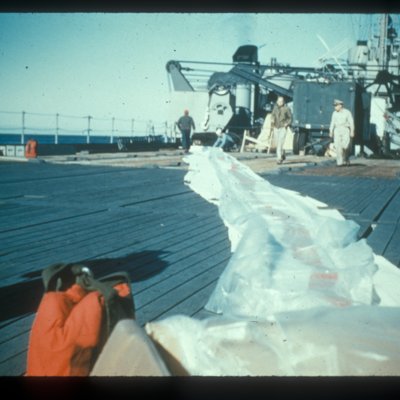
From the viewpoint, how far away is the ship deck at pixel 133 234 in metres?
2.40

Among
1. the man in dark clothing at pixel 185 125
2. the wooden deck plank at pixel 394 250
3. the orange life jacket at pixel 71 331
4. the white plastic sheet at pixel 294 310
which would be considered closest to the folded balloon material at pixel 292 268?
the white plastic sheet at pixel 294 310

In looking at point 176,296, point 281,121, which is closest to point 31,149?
point 281,121

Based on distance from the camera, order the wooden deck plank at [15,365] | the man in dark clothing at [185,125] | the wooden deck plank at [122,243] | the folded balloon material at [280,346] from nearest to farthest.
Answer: the folded balloon material at [280,346]
the wooden deck plank at [15,365]
the wooden deck plank at [122,243]
the man in dark clothing at [185,125]

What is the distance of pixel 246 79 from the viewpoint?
25688mm

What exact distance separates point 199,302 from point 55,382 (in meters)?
1.04

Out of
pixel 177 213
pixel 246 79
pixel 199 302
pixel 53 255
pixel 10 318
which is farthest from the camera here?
pixel 246 79

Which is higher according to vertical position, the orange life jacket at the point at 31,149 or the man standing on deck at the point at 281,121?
the man standing on deck at the point at 281,121

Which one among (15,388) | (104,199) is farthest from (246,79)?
(15,388)

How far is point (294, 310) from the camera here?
1.81 meters

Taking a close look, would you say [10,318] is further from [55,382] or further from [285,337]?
[285,337]

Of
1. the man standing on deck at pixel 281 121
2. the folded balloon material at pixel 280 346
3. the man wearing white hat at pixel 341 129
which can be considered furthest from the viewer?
the man standing on deck at pixel 281 121

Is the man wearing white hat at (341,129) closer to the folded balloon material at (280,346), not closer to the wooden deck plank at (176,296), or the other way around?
A: the wooden deck plank at (176,296)

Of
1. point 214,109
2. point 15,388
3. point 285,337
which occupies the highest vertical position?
point 214,109

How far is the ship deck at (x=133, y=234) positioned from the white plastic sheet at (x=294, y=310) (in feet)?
1.03
